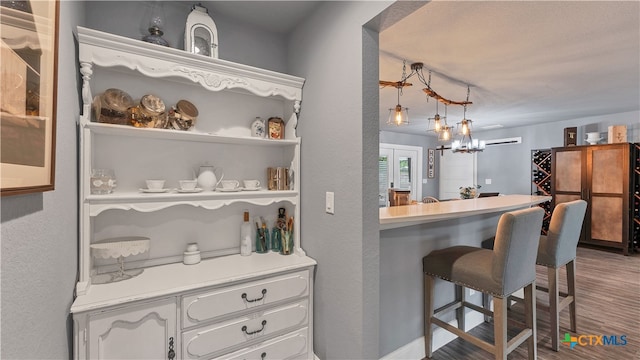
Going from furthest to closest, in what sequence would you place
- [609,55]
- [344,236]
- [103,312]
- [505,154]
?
[505,154] → [609,55] → [344,236] → [103,312]

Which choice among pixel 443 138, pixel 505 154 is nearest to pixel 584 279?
pixel 443 138

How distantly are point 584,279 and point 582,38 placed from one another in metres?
2.87

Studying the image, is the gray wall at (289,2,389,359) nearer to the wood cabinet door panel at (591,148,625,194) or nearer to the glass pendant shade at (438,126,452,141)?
the glass pendant shade at (438,126,452,141)

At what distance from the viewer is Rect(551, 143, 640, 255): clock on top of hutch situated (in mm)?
4488

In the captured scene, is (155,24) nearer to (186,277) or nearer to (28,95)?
(28,95)

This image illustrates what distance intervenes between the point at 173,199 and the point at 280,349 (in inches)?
40.7

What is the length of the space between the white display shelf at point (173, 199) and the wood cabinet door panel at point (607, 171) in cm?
562

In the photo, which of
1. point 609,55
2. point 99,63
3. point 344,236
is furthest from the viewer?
point 609,55

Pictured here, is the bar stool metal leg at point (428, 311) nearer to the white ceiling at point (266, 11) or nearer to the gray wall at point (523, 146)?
the white ceiling at point (266, 11)

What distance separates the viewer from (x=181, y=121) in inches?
63.6

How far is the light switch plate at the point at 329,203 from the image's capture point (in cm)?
158

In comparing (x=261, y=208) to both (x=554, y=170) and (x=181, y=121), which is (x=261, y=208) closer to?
(x=181, y=121)

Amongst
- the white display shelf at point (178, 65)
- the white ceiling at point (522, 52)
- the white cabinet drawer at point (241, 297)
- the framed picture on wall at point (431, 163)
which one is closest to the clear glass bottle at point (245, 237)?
the white cabinet drawer at point (241, 297)

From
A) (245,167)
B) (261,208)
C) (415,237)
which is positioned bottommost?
(415,237)
